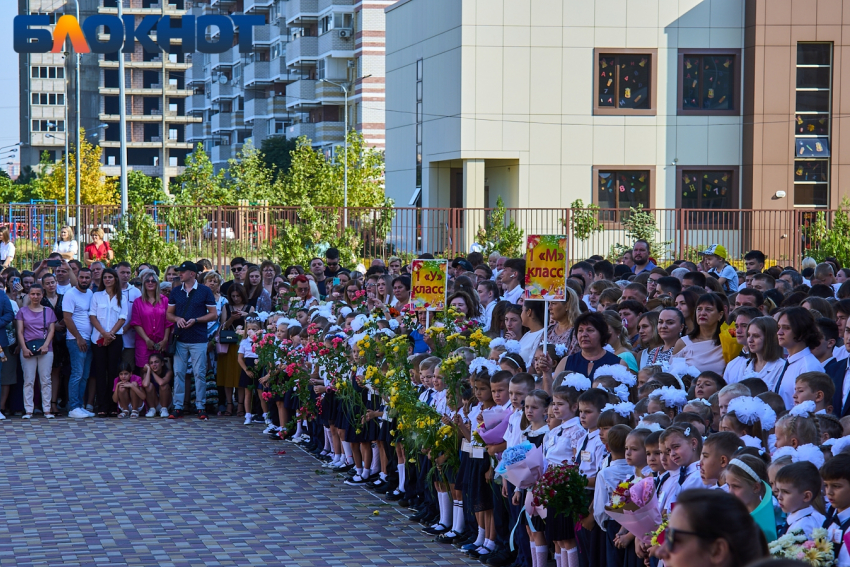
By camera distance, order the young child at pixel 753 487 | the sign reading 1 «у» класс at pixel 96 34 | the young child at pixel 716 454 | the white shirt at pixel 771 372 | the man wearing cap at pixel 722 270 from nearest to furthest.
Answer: the young child at pixel 753 487 < the young child at pixel 716 454 < the white shirt at pixel 771 372 < the man wearing cap at pixel 722 270 < the sign reading 1 «у» класс at pixel 96 34

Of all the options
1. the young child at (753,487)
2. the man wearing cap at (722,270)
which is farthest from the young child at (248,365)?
the young child at (753,487)

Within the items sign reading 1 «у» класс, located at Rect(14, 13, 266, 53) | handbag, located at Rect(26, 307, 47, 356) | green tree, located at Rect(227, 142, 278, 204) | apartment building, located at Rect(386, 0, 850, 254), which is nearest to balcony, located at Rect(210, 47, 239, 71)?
green tree, located at Rect(227, 142, 278, 204)

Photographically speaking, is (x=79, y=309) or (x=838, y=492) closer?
(x=838, y=492)

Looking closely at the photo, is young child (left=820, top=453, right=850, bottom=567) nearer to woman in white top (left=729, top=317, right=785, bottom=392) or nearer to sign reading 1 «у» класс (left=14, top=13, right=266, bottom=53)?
woman in white top (left=729, top=317, right=785, bottom=392)

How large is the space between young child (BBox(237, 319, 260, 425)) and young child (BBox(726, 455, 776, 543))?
31.5 feet

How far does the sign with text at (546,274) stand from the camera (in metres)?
9.66

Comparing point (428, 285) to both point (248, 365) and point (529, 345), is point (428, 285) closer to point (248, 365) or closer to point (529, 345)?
point (529, 345)

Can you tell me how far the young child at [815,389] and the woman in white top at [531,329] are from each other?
3117mm

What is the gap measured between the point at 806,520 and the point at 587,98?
111 ft

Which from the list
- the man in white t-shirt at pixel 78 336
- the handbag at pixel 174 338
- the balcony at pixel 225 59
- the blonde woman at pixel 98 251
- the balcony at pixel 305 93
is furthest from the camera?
the balcony at pixel 225 59

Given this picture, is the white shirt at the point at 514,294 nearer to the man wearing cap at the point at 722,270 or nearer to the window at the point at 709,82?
the man wearing cap at the point at 722,270

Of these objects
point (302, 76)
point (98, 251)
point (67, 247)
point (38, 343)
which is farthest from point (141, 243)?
point (302, 76)

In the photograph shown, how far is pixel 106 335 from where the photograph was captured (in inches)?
596

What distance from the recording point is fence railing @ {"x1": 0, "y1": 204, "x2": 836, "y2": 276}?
24344 mm
